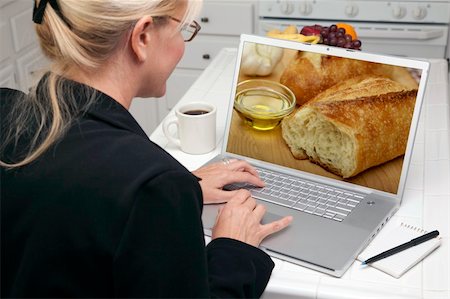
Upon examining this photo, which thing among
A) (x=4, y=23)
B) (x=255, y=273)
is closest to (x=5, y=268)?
(x=255, y=273)

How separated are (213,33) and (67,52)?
1906 mm

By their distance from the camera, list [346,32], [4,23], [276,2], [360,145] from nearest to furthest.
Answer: [360,145], [346,32], [4,23], [276,2]

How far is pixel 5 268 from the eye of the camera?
0.89 meters

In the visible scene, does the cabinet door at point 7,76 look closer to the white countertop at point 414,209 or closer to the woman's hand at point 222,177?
the white countertop at point 414,209

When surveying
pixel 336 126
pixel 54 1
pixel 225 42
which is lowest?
pixel 225 42

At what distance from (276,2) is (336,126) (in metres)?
1.48

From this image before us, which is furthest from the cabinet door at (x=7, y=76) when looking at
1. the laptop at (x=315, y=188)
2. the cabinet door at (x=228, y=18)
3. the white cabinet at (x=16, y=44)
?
the laptop at (x=315, y=188)

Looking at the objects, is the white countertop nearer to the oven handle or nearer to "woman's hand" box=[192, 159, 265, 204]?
"woman's hand" box=[192, 159, 265, 204]

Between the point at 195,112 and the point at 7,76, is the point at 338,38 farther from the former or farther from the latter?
the point at 7,76

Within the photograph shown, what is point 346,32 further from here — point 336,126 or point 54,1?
point 54,1

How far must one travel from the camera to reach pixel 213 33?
2783 millimetres

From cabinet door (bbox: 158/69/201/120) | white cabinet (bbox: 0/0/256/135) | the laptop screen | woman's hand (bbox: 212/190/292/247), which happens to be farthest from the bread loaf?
cabinet door (bbox: 158/69/201/120)

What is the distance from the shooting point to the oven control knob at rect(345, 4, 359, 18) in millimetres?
2572

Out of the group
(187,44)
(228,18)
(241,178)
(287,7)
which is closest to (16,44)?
(187,44)
